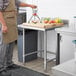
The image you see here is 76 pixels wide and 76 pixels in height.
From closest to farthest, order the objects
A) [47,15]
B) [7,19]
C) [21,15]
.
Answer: [7,19] < [47,15] < [21,15]

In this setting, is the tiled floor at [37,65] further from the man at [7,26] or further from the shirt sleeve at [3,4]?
the shirt sleeve at [3,4]

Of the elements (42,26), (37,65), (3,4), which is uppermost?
(3,4)

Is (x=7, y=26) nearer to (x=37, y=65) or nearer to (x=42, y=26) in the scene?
(x=42, y=26)

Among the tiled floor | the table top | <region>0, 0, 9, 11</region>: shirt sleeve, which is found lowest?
the tiled floor

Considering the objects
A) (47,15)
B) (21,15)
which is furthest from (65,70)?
(21,15)

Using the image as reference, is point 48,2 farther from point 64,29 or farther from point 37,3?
point 64,29

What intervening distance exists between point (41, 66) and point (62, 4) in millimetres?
1192

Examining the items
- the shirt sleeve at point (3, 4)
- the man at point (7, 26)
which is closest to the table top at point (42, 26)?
the man at point (7, 26)

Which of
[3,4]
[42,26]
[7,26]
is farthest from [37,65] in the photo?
[3,4]

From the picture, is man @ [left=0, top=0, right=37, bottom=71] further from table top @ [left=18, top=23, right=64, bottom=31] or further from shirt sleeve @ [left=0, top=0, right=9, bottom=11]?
table top @ [left=18, top=23, right=64, bottom=31]

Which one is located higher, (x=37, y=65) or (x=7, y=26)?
(x=7, y=26)

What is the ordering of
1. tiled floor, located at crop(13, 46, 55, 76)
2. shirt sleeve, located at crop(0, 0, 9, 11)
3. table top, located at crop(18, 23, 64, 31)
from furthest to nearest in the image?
tiled floor, located at crop(13, 46, 55, 76) < table top, located at crop(18, 23, 64, 31) < shirt sleeve, located at crop(0, 0, 9, 11)

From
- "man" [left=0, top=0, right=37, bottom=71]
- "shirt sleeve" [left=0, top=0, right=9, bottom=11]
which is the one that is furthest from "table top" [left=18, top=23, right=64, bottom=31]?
"shirt sleeve" [left=0, top=0, right=9, bottom=11]

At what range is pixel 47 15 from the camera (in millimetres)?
3627
